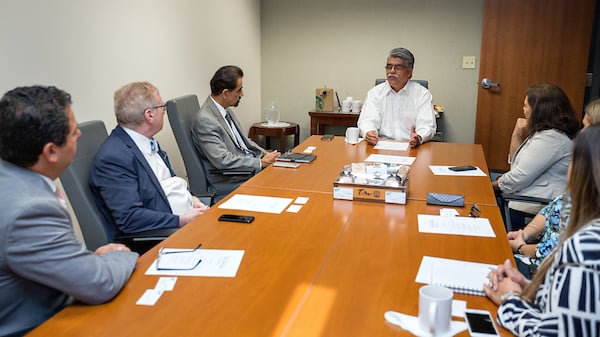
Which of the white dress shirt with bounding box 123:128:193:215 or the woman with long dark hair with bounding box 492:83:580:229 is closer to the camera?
the white dress shirt with bounding box 123:128:193:215

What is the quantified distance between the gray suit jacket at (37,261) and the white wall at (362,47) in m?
4.59

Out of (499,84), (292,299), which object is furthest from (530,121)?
(499,84)

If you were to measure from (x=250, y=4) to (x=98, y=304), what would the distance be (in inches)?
183

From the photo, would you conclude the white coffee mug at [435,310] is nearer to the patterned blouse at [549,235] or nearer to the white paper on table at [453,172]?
the patterned blouse at [549,235]

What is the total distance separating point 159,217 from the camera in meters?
2.28

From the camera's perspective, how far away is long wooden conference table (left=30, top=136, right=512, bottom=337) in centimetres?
129

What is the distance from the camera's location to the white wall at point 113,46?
2.72 meters

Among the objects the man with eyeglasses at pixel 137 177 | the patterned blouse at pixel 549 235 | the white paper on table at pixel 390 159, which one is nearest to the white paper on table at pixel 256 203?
the man with eyeglasses at pixel 137 177

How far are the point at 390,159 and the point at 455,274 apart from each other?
5.37 feet

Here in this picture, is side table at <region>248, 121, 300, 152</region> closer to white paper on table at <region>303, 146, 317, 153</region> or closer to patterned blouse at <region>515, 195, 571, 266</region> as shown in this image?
white paper on table at <region>303, 146, 317, 153</region>

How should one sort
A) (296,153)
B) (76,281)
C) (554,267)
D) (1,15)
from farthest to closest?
(296,153) → (1,15) → (76,281) → (554,267)

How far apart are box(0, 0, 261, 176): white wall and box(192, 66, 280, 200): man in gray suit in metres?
0.60

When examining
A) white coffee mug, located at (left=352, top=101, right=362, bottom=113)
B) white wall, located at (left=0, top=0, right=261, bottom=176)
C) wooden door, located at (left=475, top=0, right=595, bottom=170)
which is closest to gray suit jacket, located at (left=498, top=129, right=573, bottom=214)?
wooden door, located at (left=475, top=0, right=595, bottom=170)

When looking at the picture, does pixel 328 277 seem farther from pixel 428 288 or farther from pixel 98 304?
pixel 98 304
